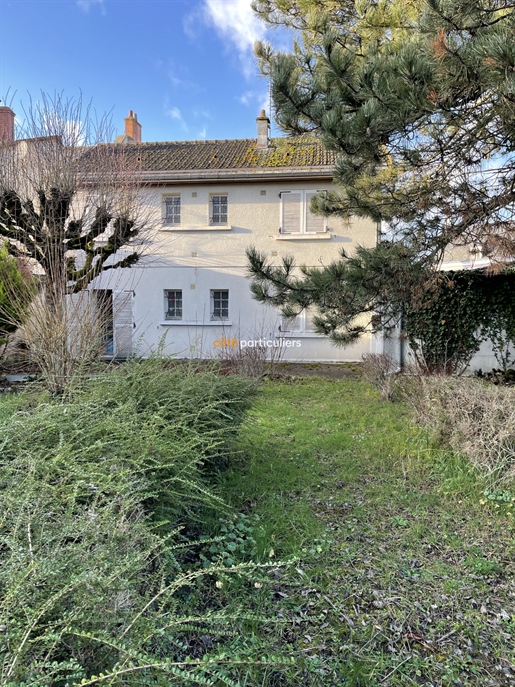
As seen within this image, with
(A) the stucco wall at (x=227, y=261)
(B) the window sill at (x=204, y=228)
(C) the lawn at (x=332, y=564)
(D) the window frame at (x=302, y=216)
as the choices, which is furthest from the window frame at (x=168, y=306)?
(C) the lawn at (x=332, y=564)

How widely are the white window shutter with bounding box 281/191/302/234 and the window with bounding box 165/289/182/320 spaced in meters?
3.93

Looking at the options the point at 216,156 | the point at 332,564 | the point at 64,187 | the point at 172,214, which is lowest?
the point at 332,564

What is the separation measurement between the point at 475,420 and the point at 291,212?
9.88 meters

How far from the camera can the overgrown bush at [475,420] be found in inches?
140

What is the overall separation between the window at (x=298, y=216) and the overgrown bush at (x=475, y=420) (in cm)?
875

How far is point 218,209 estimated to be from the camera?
12.9 m

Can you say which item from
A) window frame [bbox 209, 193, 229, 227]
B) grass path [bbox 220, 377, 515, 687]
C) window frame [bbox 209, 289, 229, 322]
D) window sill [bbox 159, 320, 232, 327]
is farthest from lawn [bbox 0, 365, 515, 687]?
window frame [bbox 209, 193, 229, 227]

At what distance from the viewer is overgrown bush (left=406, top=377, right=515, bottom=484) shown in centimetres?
356

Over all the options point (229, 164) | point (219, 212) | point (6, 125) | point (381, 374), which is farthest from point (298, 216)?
point (6, 125)

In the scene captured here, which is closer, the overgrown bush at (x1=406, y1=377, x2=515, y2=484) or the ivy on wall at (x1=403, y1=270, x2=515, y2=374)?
the overgrown bush at (x1=406, y1=377, x2=515, y2=484)

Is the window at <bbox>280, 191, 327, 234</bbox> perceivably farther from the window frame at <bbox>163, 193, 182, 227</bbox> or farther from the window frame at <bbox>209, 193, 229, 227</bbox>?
the window frame at <bbox>163, 193, 182, 227</bbox>

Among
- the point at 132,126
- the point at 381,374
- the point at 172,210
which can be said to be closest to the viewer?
the point at 381,374

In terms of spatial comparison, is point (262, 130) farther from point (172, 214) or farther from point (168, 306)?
point (168, 306)

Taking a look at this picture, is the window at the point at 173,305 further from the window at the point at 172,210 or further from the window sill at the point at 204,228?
the window at the point at 172,210
